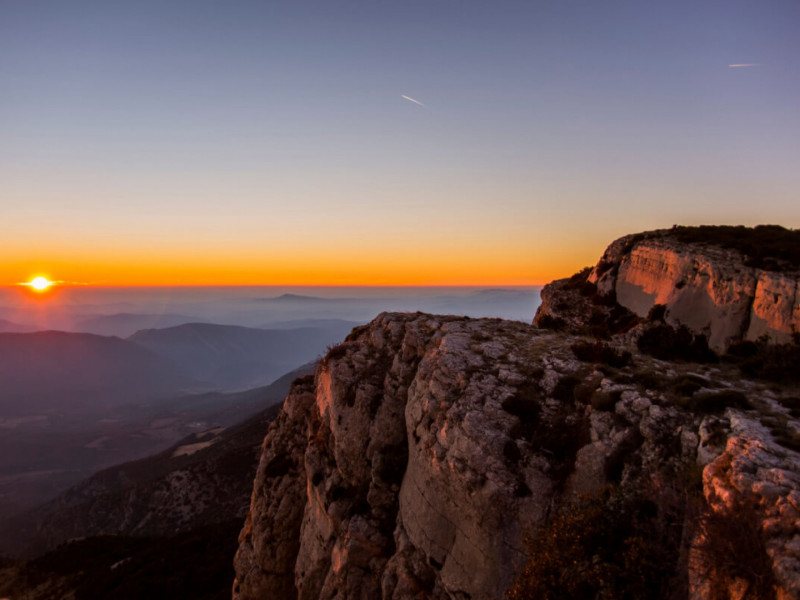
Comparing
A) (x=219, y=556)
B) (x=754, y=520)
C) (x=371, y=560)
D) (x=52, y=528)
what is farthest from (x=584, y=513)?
(x=52, y=528)

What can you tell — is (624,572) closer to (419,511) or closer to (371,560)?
(419,511)

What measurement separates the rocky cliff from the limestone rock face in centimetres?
787

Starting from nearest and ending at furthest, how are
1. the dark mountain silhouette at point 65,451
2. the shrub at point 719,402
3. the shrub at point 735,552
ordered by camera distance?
the shrub at point 735,552 → the shrub at point 719,402 → the dark mountain silhouette at point 65,451

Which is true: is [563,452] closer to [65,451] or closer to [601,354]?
[601,354]

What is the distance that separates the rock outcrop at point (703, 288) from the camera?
2042 centimetres

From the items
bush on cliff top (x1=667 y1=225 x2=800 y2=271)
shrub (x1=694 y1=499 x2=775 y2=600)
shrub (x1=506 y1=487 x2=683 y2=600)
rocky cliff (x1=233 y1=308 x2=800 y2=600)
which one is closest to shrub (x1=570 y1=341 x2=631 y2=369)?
rocky cliff (x1=233 y1=308 x2=800 y2=600)

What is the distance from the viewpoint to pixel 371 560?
15.8m

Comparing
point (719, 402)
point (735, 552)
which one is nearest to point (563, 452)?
point (719, 402)

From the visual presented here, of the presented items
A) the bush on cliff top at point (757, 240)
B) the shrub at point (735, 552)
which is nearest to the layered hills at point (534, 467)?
the shrub at point (735, 552)

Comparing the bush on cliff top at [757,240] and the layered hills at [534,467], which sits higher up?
the bush on cliff top at [757,240]

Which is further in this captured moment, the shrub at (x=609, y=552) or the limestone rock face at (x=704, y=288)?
the limestone rock face at (x=704, y=288)

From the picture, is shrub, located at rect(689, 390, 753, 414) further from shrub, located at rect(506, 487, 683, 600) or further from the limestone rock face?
the limestone rock face

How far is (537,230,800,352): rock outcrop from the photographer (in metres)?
20.4

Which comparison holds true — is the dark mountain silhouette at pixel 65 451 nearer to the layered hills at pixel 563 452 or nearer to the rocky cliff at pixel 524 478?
the layered hills at pixel 563 452
